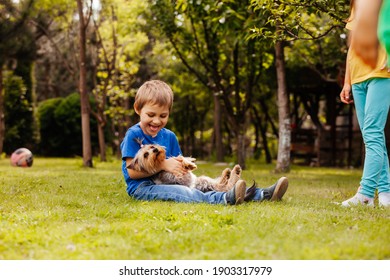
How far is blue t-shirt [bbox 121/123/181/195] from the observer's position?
17.7 feet

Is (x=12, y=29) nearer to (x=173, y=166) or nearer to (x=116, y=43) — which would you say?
(x=116, y=43)

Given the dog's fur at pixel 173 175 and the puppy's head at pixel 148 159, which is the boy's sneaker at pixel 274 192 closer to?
the dog's fur at pixel 173 175

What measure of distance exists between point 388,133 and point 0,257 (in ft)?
28.7

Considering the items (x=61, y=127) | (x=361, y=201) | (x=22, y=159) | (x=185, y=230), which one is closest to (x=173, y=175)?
(x=185, y=230)

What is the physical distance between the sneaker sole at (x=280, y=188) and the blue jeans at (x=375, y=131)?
80 cm

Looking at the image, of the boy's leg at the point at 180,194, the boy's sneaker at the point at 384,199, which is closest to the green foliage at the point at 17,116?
the boy's leg at the point at 180,194

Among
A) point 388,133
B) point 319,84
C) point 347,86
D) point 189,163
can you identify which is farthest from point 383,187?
point 319,84

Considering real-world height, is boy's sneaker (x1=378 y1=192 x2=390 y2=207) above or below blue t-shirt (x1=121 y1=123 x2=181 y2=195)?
below

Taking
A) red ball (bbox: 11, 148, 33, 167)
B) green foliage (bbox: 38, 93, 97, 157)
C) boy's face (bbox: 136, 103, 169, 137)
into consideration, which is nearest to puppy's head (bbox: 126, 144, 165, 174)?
boy's face (bbox: 136, 103, 169, 137)

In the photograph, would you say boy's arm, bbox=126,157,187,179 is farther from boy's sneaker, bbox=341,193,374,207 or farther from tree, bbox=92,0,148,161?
tree, bbox=92,0,148,161

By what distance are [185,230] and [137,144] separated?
1.83 meters

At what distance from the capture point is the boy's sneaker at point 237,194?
490 cm

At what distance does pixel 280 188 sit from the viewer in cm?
528

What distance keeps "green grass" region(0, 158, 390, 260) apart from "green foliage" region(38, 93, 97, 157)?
1620 cm
